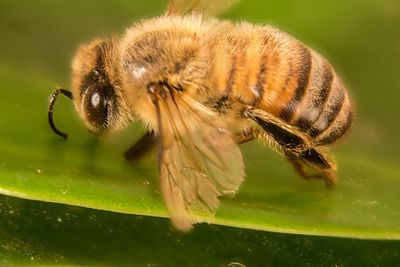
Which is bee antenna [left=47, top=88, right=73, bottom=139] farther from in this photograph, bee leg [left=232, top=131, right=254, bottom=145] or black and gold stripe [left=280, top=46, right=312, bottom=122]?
black and gold stripe [left=280, top=46, right=312, bottom=122]

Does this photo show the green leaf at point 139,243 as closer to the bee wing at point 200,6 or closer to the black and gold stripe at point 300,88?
the black and gold stripe at point 300,88

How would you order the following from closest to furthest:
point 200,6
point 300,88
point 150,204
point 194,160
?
point 150,204 < point 194,160 < point 300,88 < point 200,6

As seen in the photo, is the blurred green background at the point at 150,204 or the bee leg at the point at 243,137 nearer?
the blurred green background at the point at 150,204

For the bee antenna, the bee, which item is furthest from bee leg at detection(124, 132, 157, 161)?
the bee antenna

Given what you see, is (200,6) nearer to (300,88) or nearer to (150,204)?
(300,88)

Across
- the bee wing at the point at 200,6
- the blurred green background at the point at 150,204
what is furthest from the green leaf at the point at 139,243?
the bee wing at the point at 200,6

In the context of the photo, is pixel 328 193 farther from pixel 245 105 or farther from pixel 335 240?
pixel 245 105

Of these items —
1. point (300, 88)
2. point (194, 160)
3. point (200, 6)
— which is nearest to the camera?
point (194, 160)

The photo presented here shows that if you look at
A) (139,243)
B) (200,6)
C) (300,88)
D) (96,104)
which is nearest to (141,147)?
(96,104)
